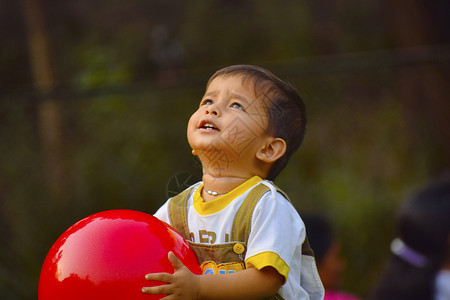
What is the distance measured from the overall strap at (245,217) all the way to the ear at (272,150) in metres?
0.13

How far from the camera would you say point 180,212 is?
203cm

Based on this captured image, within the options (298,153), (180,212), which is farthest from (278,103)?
(298,153)

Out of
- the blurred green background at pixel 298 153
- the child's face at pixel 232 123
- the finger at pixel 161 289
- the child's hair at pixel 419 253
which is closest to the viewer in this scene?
the finger at pixel 161 289

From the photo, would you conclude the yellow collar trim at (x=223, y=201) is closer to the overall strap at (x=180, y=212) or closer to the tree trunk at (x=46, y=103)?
the overall strap at (x=180, y=212)

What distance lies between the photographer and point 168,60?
7883 millimetres

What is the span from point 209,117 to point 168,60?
608 centimetres

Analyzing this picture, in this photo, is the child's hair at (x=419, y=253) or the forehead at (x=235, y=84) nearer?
the forehead at (x=235, y=84)

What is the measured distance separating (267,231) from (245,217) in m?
Result: 0.09

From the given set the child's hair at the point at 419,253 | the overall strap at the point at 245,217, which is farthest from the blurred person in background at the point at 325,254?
the overall strap at the point at 245,217

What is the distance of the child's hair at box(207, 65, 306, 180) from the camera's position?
1961 millimetres

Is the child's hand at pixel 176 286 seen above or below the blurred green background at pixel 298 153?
above

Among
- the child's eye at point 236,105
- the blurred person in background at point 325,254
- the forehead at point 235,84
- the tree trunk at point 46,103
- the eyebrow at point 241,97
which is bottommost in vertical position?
the blurred person in background at point 325,254

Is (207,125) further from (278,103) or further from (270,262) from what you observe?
(270,262)

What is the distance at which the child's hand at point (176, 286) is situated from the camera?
1.67m
